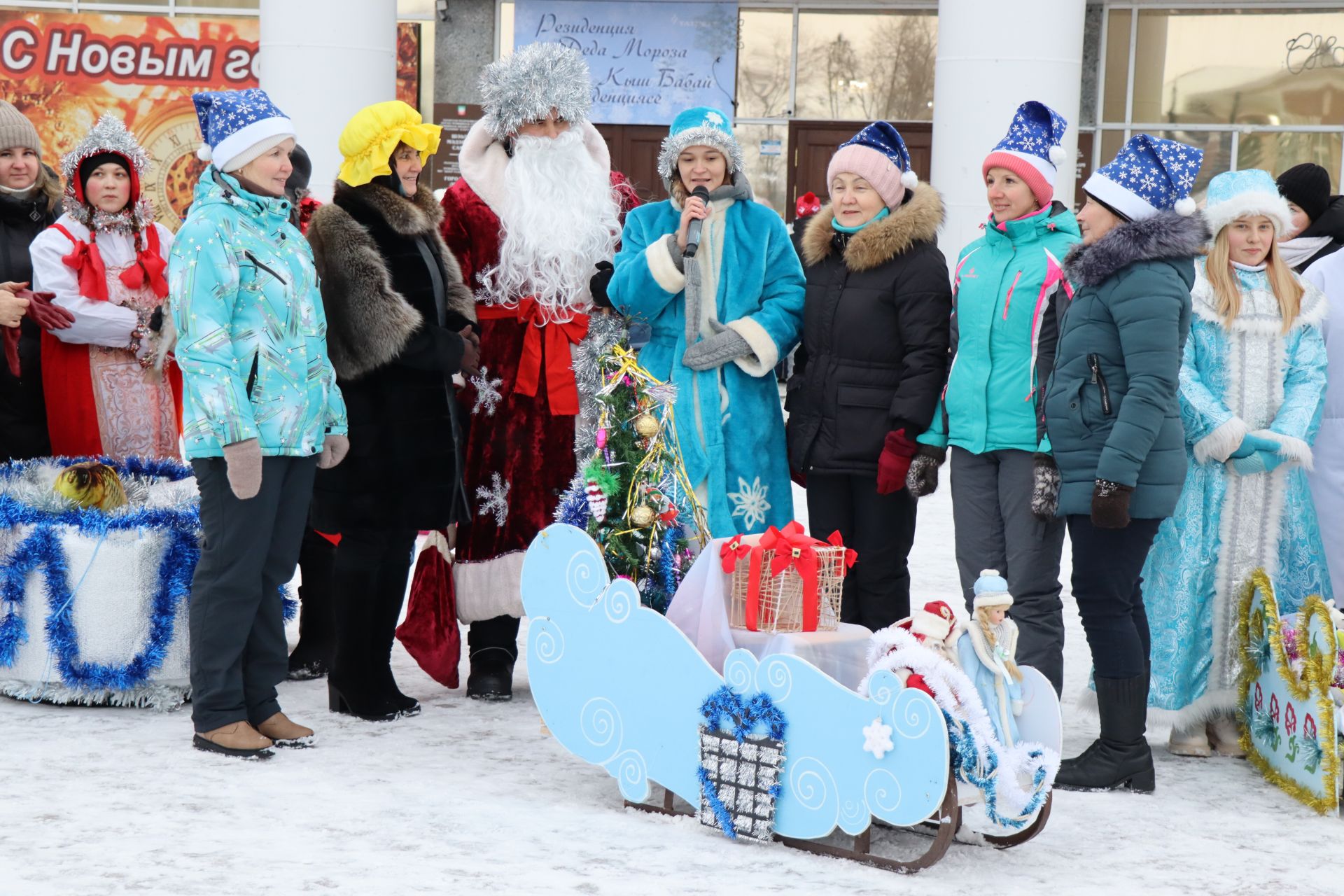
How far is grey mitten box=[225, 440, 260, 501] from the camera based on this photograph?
11.9 feet

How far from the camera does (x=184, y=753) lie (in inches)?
151

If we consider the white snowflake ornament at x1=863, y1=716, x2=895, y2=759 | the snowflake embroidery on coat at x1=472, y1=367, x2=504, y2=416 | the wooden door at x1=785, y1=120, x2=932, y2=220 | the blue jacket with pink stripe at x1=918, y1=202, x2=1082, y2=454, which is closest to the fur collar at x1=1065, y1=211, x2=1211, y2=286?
the blue jacket with pink stripe at x1=918, y1=202, x2=1082, y2=454

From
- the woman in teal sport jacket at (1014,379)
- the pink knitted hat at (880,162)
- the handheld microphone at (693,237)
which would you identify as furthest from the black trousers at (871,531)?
the pink knitted hat at (880,162)

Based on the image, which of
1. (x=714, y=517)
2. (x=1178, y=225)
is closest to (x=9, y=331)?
(x=714, y=517)

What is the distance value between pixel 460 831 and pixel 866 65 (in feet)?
39.2

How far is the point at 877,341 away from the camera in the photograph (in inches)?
166

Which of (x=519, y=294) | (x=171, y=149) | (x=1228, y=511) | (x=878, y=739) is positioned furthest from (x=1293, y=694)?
(x=171, y=149)

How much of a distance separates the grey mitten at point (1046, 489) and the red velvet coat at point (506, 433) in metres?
1.49

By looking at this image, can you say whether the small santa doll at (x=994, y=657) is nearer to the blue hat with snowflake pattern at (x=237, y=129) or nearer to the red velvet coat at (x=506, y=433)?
the red velvet coat at (x=506, y=433)

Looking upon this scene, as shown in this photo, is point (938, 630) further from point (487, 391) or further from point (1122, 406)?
point (487, 391)

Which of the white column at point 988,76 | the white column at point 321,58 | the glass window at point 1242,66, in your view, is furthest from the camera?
the glass window at point 1242,66

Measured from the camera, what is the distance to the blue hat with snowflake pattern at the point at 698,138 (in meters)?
4.31

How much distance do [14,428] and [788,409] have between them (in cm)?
262

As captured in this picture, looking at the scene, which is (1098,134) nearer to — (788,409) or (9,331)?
(788,409)
